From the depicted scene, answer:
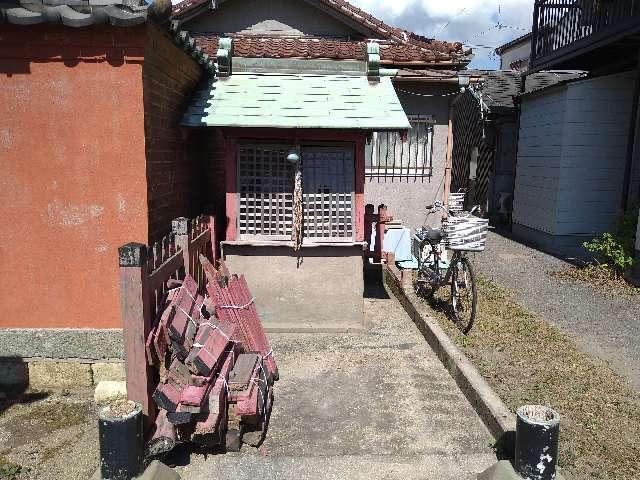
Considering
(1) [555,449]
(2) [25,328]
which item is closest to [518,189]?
(1) [555,449]

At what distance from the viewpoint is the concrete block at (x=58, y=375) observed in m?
5.16

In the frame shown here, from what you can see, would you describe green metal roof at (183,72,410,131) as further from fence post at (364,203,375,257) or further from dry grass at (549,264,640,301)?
dry grass at (549,264,640,301)

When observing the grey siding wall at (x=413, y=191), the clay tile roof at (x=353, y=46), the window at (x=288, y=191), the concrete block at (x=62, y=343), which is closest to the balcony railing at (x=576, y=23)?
the clay tile roof at (x=353, y=46)

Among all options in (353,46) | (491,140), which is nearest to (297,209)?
(353,46)

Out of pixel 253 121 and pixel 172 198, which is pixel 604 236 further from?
pixel 172 198

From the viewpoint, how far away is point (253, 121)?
20.5 ft

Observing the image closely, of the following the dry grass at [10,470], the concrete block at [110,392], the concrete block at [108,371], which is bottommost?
the dry grass at [10,470]

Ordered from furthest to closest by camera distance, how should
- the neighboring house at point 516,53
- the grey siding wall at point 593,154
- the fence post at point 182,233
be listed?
the neighboring house at point 516,53
the grey siding wall at point 593,154
the fence post at point 182,233

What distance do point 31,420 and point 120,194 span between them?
2293 mm

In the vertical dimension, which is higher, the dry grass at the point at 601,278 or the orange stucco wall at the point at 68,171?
the orange stucco wall at the point at 68,171

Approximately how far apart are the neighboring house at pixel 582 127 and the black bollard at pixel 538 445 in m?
10.1

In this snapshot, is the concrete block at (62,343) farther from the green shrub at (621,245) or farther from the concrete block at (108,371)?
the green shrub at (621,245)

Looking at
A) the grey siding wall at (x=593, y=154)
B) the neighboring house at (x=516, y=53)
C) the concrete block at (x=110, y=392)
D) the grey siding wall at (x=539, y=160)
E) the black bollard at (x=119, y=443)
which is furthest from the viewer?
the neighboring house at (x=516, y=53)

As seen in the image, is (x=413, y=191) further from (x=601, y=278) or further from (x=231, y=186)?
(x=231, y=186)
